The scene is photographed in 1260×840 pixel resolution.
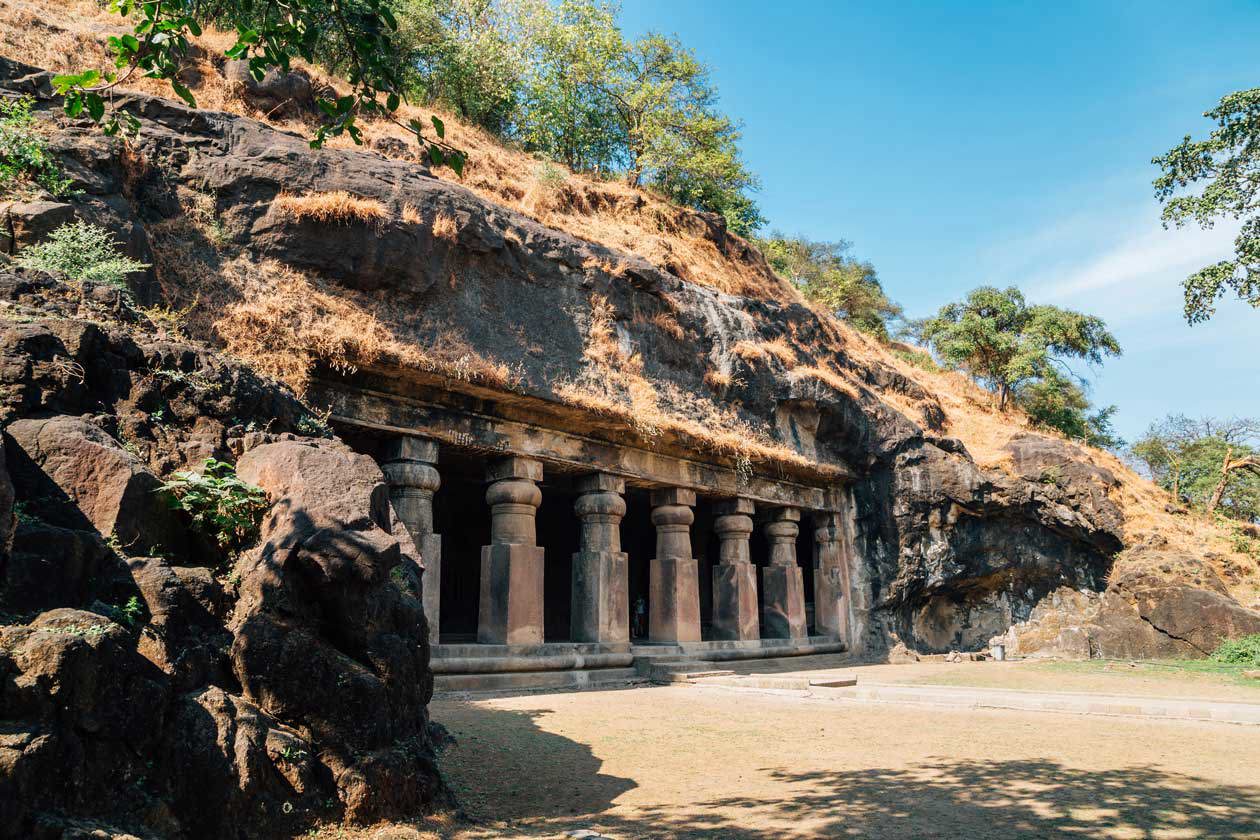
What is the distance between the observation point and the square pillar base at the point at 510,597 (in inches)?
452

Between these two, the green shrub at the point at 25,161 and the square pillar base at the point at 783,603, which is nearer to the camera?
the green shrub at the point at 25,161

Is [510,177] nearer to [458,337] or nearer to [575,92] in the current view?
[458,337]

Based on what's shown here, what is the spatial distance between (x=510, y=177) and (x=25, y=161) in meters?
8.42

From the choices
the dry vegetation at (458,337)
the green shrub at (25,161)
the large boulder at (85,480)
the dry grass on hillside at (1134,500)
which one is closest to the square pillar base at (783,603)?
the dry vegetation at (458,337)

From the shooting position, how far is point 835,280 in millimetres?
35656

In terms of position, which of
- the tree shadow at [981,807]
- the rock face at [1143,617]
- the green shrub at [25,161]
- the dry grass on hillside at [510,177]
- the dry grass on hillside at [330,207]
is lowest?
the tree shadow at [981,807]

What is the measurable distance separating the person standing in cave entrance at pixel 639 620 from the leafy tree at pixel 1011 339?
49.8 feet

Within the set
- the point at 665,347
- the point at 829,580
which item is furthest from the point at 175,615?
the point at 829,580

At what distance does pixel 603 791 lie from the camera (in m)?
5.38

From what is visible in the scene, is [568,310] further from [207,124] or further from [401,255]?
[207,124]

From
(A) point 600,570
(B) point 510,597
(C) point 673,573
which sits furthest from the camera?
(C) point 673,573

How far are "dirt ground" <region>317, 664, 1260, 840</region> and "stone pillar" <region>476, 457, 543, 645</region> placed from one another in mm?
2448

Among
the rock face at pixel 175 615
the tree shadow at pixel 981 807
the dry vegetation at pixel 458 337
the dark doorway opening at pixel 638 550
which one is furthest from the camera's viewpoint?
the dark doorway opening at pixel 638 550

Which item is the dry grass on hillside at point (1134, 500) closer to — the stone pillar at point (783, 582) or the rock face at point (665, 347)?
the rock face at point (665, 347)
